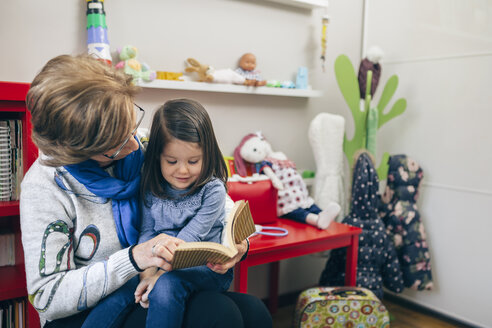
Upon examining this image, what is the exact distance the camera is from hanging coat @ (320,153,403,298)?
2.11 m

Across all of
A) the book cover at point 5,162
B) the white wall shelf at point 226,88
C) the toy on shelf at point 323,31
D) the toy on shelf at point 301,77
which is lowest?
the book cover at point 5,162

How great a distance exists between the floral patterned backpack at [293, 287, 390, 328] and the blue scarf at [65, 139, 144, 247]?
3.15 ft

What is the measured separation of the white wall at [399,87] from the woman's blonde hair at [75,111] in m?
0.81

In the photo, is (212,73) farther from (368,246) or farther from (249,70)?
(368,246)

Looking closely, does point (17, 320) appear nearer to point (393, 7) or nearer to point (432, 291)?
point (432, 291)

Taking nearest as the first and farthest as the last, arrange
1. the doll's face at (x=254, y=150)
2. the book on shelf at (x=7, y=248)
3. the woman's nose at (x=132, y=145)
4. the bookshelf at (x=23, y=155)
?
the woman's nose at (x=132, y=145)
the bookshelf at (x=23, y=155)
the book on shelf at (x=7, y=248)
the doll's face at (x=254, y=150)

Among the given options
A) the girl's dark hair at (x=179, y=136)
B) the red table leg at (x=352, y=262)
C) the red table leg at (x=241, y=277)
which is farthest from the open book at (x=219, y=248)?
the red table leg at (x=352, y=262)

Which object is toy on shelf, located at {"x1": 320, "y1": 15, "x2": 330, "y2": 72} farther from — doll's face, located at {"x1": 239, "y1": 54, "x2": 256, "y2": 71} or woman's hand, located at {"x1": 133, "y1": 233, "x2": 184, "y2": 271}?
woman's hand, located at {"x1": 133, "y1": 233, "x2": 184, "y2": 271}

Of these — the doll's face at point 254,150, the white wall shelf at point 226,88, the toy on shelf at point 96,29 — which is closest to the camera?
the toy on shelf at point 96,29

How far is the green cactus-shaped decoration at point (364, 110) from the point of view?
7.23 feet

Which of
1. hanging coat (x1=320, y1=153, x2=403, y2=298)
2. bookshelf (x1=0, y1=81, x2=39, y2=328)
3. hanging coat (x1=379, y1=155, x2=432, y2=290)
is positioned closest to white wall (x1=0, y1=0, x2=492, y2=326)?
hanging coat (x1=379, y1=155, x2=432, y2=290)

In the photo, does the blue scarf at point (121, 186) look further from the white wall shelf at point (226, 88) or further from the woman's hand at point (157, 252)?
the white wall shelf at point (226, 88)

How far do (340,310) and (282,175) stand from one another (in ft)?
2.17

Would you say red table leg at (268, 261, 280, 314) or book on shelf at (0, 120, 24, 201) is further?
red table leg at (268, 261, 280, 314)
